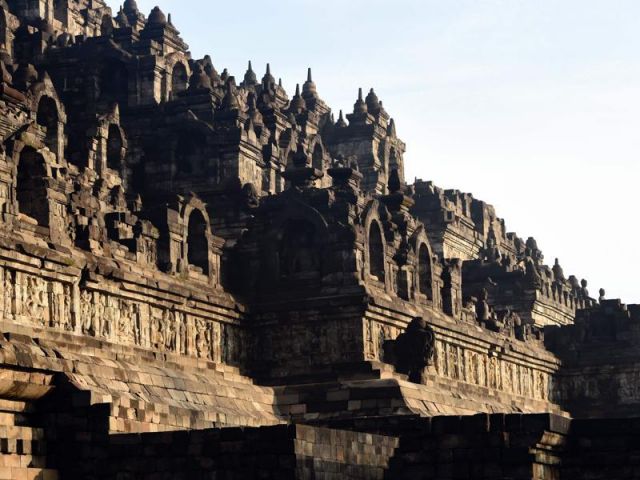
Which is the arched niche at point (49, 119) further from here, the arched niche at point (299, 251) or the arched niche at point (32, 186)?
the arched niche at point (32, 186)

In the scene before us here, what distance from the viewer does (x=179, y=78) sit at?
3049 inches

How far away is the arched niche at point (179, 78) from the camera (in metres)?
77.0

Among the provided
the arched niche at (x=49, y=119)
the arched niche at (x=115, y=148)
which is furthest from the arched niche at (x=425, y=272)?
the arched niche at (x=49, y=119)

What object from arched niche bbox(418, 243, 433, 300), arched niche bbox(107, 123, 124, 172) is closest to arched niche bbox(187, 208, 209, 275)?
arched niche bbox(107, 123, 124, 172)

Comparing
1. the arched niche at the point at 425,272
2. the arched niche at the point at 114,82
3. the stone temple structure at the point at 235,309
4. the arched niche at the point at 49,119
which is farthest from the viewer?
the arched niche at the point at 114,82

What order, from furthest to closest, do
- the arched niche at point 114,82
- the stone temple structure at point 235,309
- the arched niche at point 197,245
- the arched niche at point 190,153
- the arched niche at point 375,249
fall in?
the arched niche at point 114,82
the arched niche at point 190,153
the arched niche at point 375,249
the arched niche at point 197,245
the stone temple structure at point 235,309

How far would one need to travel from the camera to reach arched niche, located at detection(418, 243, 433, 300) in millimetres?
65125

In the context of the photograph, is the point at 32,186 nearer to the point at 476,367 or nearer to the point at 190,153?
the point at 190,153

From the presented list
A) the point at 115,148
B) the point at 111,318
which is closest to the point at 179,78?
the point at 115,148

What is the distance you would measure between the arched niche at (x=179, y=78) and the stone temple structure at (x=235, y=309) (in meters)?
0.19

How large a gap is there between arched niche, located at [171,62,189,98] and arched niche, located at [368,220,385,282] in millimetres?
18673

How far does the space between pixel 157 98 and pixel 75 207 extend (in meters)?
24.7

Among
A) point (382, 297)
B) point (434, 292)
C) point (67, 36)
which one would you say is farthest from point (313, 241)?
point (67, 36)

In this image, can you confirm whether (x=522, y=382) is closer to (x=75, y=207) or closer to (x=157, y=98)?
(x=157, y=98)
